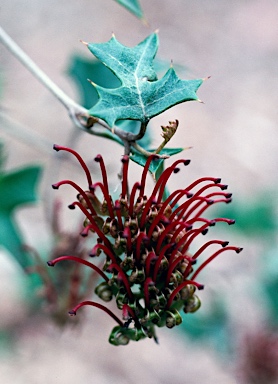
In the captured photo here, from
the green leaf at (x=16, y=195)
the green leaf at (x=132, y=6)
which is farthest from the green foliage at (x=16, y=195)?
the green leaf at (x=132, y=6)

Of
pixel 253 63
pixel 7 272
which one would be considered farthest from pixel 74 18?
pixel 7 272

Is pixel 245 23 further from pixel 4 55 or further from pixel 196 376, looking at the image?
pixel 196 376

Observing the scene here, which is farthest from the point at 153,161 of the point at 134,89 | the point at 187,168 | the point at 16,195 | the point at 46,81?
the point at 187,168

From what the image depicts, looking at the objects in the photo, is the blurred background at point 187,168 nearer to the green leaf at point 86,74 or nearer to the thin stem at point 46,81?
the green leaf at point 86,74

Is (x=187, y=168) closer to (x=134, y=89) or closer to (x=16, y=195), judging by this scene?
(x=16, y=195)

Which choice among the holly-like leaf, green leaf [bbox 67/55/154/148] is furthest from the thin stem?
green leaf [bbox 67/55/154/148]

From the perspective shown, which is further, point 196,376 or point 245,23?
point 245,23
